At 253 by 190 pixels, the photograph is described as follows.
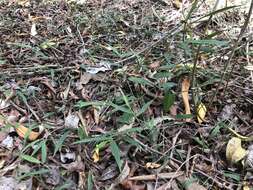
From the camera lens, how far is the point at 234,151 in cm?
179

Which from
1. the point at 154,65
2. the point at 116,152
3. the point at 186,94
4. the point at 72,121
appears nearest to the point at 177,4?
the point at 154,65

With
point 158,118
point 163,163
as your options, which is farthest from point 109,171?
point 158,118

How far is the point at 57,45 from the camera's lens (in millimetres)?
2557

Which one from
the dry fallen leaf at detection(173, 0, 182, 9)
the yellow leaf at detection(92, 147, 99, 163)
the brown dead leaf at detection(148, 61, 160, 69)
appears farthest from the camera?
the dry fallen leaf at detection(173, 0, 182, 9)

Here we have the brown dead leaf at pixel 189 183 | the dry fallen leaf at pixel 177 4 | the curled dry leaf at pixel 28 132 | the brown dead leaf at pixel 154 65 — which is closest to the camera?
the brown dead leaf at pixel 189 183

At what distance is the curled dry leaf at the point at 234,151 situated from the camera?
1781 millimetres

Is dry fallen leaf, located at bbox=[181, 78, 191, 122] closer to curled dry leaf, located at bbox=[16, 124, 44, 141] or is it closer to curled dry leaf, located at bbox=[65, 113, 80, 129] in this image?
curled dry leaf, located at bbox=[65, 113, 80, 129]

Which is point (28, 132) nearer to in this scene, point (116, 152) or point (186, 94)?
point (116, 152)

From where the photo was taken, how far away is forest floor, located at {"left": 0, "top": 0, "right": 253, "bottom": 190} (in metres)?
1.77

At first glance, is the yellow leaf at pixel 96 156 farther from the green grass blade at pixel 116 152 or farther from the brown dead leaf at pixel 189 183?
the brown dead leaf at pixel 189 183

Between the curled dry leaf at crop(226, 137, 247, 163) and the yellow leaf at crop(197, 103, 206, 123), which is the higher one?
the yellow leaf at crop(197, 103, 206, 123)

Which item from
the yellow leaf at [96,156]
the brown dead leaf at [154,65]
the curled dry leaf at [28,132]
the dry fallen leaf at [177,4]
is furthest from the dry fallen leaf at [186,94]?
the dry fallen leaf at [177,4]

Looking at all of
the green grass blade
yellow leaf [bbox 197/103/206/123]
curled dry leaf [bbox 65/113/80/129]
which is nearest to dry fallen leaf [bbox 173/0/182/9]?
yellow leaf [bbox 197/103/206/123]

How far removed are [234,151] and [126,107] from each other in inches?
21.5
